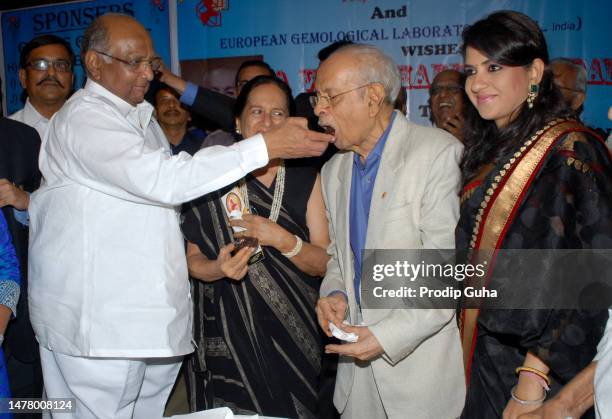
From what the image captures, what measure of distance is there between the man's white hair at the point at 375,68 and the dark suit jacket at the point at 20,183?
1.66 meters

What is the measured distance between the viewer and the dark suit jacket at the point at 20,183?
106 inches

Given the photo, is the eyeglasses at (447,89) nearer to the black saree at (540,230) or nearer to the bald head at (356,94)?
the bald head at (356,94)

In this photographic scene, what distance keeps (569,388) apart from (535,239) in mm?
387

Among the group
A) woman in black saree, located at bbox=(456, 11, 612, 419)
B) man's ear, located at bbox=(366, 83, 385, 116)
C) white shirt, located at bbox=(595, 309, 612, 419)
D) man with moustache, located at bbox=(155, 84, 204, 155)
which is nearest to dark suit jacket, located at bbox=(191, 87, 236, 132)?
man with moustache, located at bbox=(155, 84, 204, 155)

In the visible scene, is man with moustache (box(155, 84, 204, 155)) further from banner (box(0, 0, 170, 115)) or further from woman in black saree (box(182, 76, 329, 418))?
woman in black saree (box(182, 76, 329, 418))

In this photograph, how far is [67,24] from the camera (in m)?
5.38

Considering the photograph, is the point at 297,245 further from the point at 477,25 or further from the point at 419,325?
the point at 477,25

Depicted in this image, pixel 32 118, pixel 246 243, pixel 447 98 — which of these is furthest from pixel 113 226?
pixel 447 98

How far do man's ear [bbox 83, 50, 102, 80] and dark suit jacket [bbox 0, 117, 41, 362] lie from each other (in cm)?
68

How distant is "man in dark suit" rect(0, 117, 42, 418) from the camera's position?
2672 mm

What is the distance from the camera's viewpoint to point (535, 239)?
1.55m

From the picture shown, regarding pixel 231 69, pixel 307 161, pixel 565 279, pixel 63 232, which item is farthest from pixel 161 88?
pixel 565 279

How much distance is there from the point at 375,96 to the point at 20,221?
5.99ft

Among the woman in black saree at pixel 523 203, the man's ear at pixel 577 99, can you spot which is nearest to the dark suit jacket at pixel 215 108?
the woman in black saree at pixel 523 203
